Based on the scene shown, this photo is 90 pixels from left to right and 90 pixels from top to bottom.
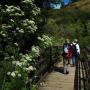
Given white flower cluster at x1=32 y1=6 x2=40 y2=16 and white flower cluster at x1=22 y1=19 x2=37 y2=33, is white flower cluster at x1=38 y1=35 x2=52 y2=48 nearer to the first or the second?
white flower cluster at x1=22 y1=19 x2=37 y2=33

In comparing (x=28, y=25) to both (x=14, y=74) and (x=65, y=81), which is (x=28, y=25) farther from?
(x=65, y=81)

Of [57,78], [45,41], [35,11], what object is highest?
[35,11]

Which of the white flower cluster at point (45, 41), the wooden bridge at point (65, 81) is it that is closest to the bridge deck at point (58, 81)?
the wooden bridge at point (65, 81)

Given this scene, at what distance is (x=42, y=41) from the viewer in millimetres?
13289

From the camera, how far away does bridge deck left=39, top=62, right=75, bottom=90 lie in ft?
50.1

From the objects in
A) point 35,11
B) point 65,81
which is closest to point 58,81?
point 65,81

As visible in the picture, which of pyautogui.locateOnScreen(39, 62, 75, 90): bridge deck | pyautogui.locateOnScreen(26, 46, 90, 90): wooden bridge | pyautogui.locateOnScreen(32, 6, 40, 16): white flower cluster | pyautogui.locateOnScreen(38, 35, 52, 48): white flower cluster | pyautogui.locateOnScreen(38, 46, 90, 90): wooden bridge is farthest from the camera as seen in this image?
pyautogui.locateOnScreen(39, 62, 75, 90): bridge deck

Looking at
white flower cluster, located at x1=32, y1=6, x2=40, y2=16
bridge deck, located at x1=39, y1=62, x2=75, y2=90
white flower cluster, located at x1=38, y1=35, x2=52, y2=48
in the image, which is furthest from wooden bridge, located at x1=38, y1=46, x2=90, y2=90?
white flower cluster, located at x1=32, y1=6, x2=40, y2=16

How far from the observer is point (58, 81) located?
55.2 ft

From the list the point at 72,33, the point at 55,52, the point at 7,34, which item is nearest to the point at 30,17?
the point at 7,34

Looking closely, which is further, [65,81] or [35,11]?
[65,81]

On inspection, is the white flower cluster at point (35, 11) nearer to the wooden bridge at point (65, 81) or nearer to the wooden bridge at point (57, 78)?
the wooden bridge at point (57, 78)

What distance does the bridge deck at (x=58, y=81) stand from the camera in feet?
50.1

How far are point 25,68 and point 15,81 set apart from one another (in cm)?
40
